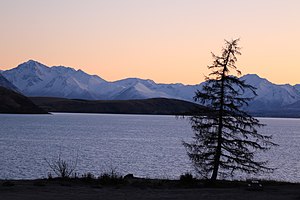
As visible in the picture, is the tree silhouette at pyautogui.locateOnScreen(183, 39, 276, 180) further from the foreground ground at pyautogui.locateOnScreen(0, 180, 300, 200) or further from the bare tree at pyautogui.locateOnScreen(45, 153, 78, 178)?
the bare tree at pyautogui.locateOnScreen(45, 153, 78, 178)

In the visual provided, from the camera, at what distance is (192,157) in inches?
1252

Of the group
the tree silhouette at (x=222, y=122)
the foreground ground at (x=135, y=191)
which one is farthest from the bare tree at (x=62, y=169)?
the tree silhouette at (x=222, y=122)

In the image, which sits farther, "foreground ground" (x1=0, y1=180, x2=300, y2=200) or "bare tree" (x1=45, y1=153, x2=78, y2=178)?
"bare tree" (x1=45, y1=153, x2=78, y2=178)

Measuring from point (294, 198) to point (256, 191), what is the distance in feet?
10.5

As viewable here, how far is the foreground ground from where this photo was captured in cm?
2581

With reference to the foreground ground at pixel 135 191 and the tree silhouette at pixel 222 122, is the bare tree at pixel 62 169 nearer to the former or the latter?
the foreground ground at pixel 135 191

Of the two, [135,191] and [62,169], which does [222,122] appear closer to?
[135,191]

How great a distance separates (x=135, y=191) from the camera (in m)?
28.3

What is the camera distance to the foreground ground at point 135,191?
2581 centimetres

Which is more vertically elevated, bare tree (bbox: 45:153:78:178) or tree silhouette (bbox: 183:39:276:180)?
tree silhouette (bbox: 183:39:276:180)

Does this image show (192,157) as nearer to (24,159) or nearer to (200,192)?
(200,192)

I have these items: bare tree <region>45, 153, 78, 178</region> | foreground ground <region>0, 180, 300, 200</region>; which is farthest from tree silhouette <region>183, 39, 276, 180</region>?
bare tree <region>45, 153, 78, 178</region>

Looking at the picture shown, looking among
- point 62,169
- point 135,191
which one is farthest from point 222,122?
point 62,169

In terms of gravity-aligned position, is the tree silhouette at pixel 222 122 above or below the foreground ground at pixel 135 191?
above
